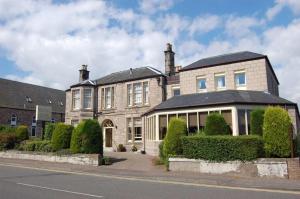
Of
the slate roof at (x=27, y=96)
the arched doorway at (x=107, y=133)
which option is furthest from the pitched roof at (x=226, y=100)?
the slate roof at (x=27, y=96)

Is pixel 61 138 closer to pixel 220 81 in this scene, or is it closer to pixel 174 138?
pixel 174 138

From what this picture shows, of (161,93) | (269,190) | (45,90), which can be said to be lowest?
(269,190)

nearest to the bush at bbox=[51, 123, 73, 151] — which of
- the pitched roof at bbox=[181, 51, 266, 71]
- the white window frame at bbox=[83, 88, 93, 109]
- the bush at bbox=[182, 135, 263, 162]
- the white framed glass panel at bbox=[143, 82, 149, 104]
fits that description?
the bush at bbox=[182, 135, 263, 162]

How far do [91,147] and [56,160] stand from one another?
2934mm

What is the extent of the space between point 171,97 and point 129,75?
22.7 ft

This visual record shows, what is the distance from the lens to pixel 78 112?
3269cm

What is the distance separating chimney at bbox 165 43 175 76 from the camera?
30969 mm

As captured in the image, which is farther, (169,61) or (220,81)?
(169,61)

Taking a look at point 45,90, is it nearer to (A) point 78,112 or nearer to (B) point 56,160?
(A) point 78,112

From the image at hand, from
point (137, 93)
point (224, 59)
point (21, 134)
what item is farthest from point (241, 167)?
point (21, 134)

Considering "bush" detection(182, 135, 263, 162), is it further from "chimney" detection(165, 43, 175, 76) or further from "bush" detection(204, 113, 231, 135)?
"chimney" detection(165, 43, 175, 76)

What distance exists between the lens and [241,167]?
47.5 feet

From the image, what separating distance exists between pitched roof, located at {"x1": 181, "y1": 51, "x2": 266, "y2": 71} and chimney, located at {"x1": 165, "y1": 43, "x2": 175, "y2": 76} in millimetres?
2915

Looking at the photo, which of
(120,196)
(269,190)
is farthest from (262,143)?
(120,196)
